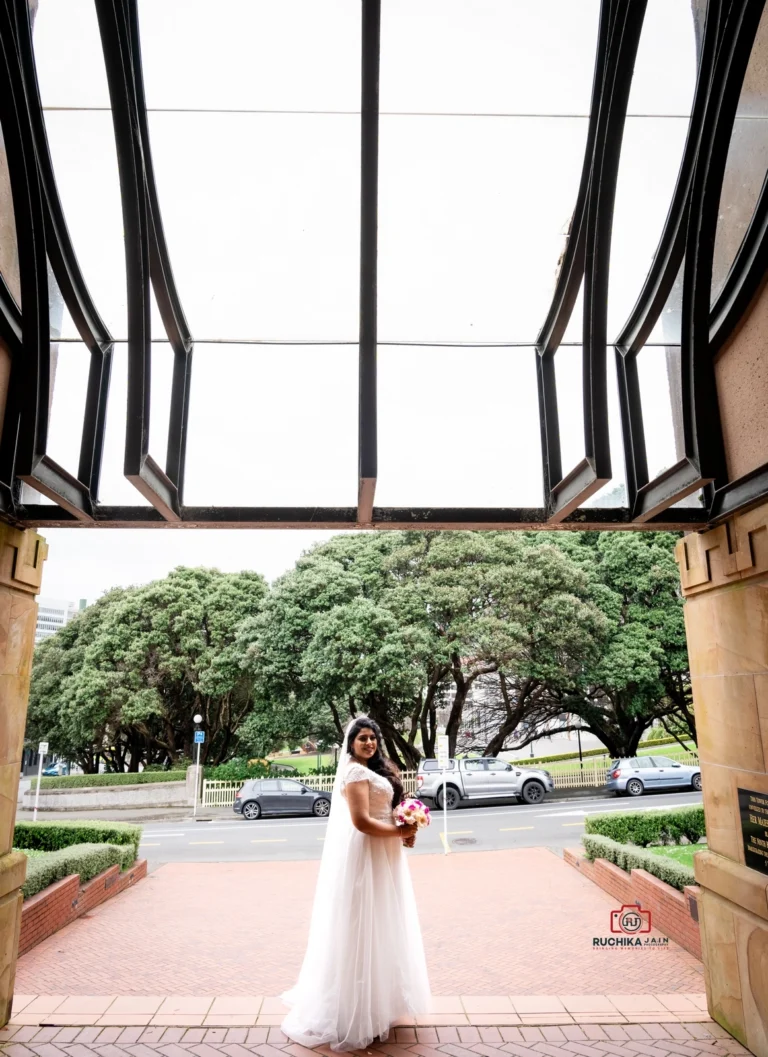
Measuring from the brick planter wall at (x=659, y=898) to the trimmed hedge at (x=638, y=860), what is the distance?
0.08m

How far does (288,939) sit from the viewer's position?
22.9ft

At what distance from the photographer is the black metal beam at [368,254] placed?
3.73 metres

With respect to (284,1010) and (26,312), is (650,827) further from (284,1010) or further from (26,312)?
(26,312)

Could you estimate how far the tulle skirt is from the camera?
390 cm

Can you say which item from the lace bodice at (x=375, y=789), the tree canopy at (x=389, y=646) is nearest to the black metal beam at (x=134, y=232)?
the lace bodice at (x=375, y=789)

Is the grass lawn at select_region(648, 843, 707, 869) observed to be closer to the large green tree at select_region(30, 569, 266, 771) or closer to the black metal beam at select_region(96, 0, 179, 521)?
the black metal beam at select_region(96, 0, 179, 521)

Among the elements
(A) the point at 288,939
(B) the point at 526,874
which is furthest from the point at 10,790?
(B) the point at 526,874

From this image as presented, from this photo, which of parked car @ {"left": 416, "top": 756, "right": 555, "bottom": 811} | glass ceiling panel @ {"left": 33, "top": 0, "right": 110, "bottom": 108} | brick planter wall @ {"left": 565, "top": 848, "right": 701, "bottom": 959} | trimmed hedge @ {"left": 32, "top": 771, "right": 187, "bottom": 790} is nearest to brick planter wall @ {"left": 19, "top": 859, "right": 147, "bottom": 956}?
brick planter wall @ {"left": 565, "top": 848, "right": 701, "bottom": 959}

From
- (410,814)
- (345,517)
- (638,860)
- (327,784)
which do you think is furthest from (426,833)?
(345,517)

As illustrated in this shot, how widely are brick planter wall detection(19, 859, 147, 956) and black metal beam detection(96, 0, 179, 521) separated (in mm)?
4617

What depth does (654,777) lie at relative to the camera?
19.8m

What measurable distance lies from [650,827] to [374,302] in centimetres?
954

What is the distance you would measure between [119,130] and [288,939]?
7499 mm

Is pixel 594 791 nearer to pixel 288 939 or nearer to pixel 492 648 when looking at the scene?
pixel 492 648
